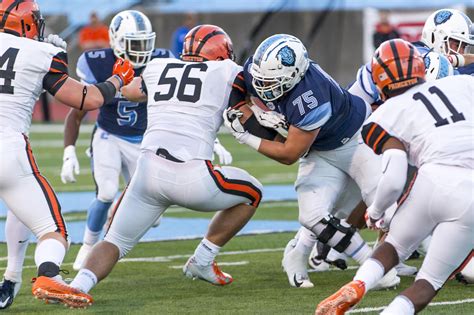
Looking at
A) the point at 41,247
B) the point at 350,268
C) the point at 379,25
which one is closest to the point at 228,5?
the point at 379,25

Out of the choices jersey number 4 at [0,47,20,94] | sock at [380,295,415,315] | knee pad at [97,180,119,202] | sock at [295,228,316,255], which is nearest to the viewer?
sock at [380,295,415,315]

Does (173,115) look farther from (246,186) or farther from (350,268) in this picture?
(350,268)

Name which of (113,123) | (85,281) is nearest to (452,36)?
(113,123)

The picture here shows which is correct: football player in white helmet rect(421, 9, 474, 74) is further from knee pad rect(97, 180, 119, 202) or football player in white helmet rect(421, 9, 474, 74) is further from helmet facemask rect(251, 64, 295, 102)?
knee pad rect(97, 180, 119, 202)

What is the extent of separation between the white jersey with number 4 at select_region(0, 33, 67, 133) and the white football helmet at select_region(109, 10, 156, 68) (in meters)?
1.99

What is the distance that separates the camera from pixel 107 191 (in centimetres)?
711

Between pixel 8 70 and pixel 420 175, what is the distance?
6.94 feet

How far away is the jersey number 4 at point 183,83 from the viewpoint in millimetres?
A: 5680

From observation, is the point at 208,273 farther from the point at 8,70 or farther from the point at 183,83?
the point at 8,70

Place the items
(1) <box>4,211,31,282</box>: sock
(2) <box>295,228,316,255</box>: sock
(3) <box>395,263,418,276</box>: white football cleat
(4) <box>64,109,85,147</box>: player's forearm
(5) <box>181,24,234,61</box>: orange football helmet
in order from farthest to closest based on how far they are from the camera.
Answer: (4) <box>64,109,85,147</box>: player's forearm → (3) <box>395,263,418,276</box>: white football cleat → (2) <box>295,228,316,255</box>: sock → (5) <box>181,24,234,61</box>: orange football helmet → (1) <box>4,211,31,282</box>: sock

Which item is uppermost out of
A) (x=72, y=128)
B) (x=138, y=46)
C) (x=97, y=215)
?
(x=138, y=46)

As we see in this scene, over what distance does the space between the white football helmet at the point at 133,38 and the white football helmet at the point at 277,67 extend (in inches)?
70.5

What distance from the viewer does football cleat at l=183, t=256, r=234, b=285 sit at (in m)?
6.01

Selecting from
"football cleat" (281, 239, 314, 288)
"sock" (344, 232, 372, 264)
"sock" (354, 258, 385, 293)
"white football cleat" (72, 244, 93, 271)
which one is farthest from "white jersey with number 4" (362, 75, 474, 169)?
"white football cleat" (72, 244, 93, 271)
